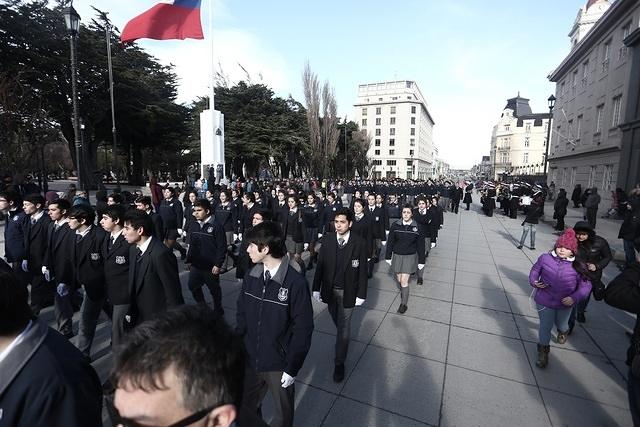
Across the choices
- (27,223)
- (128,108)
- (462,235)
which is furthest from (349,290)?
(128,108)

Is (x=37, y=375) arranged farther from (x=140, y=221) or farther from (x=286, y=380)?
(x=140, y=221)

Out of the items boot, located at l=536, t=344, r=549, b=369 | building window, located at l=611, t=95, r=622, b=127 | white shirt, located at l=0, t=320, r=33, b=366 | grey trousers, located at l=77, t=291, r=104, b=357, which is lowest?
boot, located at l=536, t=344, r=549, b=369

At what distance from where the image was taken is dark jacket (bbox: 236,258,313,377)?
108 inches

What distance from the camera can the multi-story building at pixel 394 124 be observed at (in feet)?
303

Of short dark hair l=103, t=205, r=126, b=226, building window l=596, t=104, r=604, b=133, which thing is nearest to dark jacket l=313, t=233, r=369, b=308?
short dark hair l=103, t=205, r=126, b=226

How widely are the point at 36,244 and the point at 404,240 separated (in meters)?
6.10

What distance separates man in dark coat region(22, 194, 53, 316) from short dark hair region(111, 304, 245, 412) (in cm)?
546

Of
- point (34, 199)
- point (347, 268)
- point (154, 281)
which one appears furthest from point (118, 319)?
point (34, 199)

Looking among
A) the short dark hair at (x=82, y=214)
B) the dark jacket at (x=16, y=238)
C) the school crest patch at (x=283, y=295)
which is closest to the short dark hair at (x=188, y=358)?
the school crest patch at (x=283, y=295)

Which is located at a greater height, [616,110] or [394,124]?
[394,124]

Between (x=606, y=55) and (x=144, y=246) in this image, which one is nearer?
(x=144, y=246)

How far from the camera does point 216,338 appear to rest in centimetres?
100

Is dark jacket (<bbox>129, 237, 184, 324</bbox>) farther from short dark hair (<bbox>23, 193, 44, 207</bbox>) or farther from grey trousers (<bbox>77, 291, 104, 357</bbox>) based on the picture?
short dark hair (<bbox>23, 193, 44, 207</bbox>)

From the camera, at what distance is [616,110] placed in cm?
2155
